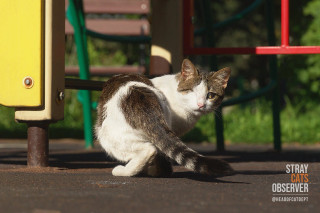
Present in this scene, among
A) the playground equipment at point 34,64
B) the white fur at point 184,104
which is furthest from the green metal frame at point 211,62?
the playground equipment at point 34,64

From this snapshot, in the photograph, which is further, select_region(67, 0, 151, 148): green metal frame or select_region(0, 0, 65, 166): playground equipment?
select_region(67, 0, 151, 148): green metal frame

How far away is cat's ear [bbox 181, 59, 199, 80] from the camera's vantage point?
2830 mm

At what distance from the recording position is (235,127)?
229 inches

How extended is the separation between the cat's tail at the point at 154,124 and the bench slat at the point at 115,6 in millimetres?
3679

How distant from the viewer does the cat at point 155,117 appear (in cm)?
237

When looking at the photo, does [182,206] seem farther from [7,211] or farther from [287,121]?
[287,121]

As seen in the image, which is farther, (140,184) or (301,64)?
(301,64)

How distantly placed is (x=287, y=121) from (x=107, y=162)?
300 centimetres

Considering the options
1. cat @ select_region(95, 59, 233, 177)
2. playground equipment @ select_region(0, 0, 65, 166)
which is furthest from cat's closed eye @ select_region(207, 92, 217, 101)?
playground equipment @ select_region(0, 0, 65, 166)

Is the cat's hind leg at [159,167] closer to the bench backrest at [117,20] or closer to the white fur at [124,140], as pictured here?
the white fur at [124,140]

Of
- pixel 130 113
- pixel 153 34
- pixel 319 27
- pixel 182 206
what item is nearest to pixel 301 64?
pixel 319 27

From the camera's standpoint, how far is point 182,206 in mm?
1718

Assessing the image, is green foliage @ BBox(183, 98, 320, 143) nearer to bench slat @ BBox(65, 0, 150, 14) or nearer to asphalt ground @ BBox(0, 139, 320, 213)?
bench slat @ BBox(65, 0, 150, 14)

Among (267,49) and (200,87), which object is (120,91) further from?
(267,49)
